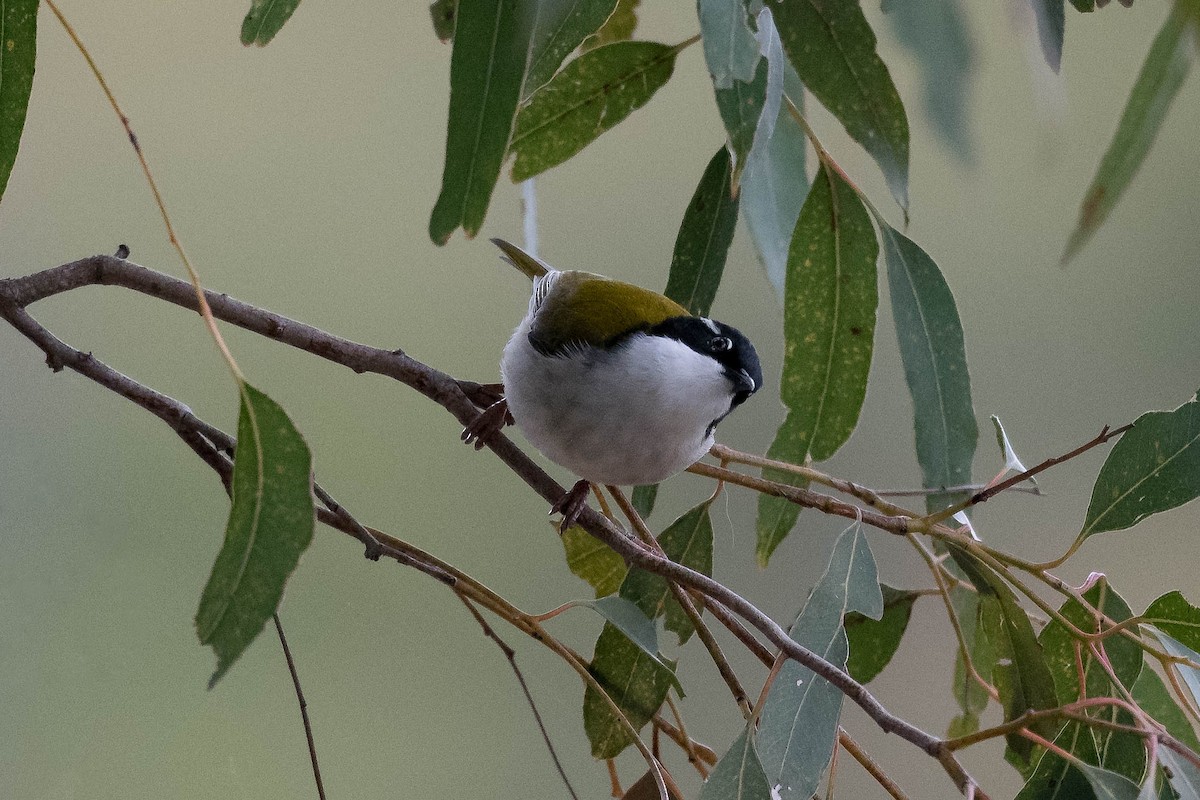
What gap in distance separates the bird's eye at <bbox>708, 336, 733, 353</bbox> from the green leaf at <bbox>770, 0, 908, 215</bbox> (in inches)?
9.7

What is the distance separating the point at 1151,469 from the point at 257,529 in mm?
881

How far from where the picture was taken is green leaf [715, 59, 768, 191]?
33.5 inches

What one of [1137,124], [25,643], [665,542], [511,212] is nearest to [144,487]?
[25,643]

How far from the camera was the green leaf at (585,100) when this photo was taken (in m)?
1.30

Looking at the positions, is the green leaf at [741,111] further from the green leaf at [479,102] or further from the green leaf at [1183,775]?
the green leaf at [1183,775]

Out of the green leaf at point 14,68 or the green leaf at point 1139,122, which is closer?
the green leaf at point 1139,122

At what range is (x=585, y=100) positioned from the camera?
131 cm

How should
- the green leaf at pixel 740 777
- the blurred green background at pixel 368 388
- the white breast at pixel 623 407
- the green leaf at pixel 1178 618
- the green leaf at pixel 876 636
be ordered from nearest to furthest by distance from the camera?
the green leaf at pixel 740 777 < the green leaf at pixel 1178 618 < the white breast at pixel 623 407 < the green leaf at pixel 876 636 < the blurred green background at pixel 368 388

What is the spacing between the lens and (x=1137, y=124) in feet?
2.06

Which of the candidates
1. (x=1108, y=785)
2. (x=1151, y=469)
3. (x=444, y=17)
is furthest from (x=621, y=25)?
(x=1108, y=785)

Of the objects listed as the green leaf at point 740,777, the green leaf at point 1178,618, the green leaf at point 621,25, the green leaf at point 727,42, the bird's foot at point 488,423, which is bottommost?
the green leaf at point 740,777

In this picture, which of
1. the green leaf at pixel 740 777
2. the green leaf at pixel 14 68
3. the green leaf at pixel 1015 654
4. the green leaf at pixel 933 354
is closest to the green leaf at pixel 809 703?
the green leaf at pixel 740 777

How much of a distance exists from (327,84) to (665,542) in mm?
2046

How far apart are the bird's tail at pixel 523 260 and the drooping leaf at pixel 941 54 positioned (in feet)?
2.67
